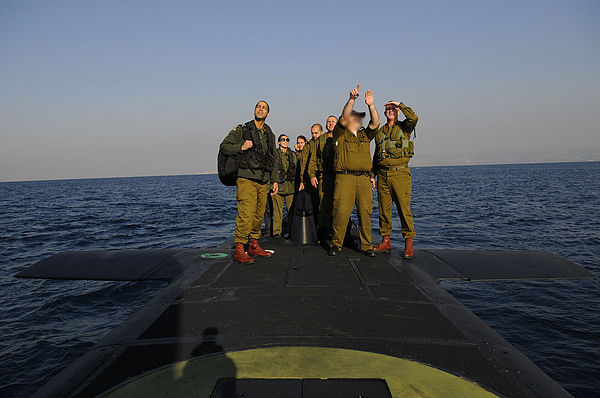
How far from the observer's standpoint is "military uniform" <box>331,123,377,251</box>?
5.26 meters

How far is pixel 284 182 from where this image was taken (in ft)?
25.8

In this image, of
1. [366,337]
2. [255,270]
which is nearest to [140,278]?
[255,270]

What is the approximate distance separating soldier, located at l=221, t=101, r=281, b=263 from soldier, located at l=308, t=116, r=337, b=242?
132cm

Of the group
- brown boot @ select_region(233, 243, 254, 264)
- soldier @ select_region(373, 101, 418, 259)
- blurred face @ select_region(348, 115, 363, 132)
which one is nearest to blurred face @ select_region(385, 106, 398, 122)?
soldier @ select_region(373, 101, 418, 259)

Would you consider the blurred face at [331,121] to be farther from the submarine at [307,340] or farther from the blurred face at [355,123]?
the submarine at [307,340]

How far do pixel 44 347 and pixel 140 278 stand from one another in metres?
2.31

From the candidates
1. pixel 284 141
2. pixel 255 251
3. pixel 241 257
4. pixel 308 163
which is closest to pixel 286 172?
pixel 284 141

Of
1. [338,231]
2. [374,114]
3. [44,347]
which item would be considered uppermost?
[374,114]

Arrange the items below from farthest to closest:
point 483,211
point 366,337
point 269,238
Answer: point 483,211
point 269,238
point 366,337

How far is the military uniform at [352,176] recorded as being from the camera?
17.3ft

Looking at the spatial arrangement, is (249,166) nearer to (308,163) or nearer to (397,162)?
(308,163)

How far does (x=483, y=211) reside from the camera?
2028cm

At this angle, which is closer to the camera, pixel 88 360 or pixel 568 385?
pixel 88 360

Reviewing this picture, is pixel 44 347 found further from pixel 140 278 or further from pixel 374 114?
pixel 374 114
